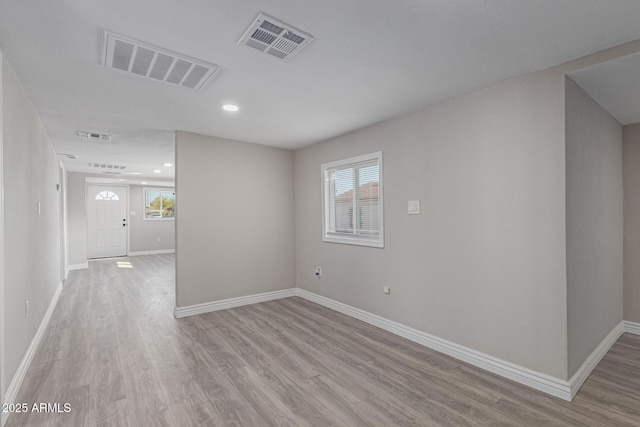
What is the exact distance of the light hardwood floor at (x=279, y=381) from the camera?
6.53ft

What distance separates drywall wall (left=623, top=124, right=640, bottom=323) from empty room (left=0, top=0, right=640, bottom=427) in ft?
0.08

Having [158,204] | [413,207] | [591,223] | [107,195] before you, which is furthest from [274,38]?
[158,204]

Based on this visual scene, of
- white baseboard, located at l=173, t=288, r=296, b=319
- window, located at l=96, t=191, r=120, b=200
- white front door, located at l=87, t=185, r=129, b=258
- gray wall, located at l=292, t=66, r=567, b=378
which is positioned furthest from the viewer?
window, located at l=96, t=191, r=120, b=200

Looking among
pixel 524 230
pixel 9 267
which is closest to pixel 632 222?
pixel 524 230

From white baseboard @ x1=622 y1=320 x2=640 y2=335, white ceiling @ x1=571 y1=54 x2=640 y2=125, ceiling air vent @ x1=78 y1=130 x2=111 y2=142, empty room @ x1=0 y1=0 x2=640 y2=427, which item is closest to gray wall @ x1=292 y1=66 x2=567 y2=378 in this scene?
empty room @ x1=0 y1=0 x2=640 y2=427

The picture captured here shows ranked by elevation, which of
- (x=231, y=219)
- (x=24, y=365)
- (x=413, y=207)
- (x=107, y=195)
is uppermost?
(x=107, y=195)

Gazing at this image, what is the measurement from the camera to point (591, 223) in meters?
2.60

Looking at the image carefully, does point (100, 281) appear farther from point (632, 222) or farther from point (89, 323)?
point (632, 222)

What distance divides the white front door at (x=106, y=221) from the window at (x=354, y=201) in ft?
25.4

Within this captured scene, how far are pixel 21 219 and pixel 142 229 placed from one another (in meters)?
7.72

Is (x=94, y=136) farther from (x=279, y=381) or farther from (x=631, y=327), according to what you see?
(x=631, y=327)

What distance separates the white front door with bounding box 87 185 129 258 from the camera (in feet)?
28.9

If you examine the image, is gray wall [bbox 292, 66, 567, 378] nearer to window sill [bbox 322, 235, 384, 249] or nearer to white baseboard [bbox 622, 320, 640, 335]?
window sill [bbox 322, 235, 384, 249]

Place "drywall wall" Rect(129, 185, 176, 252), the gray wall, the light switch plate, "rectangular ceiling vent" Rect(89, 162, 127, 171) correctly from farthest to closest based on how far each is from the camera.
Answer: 1. "drywall wall" Rect(129, 185, 176, 252)
2. "rectangular ceiling vent" Rect(89, 162, 127, 171)
3. the light switch plate
4. the gray wall
